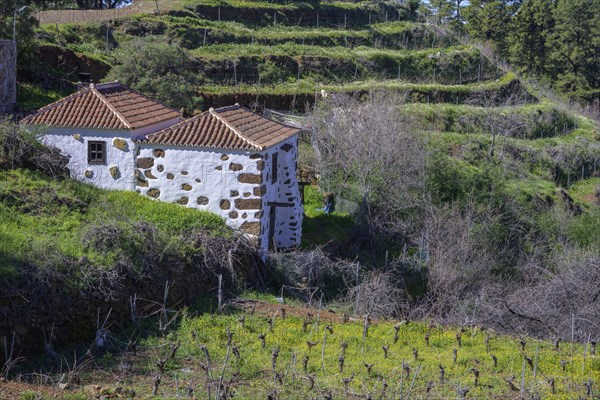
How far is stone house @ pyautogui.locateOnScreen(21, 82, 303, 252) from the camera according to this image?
19.9 m

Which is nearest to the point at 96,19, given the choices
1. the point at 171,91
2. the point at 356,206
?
the point at 171,91

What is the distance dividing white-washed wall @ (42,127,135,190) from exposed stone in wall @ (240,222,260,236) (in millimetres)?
2922

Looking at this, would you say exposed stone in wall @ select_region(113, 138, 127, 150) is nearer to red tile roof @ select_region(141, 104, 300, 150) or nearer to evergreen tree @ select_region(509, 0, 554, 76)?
red tile roof @ select_region(141, 104, 300, 150)

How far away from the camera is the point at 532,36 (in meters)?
59.5

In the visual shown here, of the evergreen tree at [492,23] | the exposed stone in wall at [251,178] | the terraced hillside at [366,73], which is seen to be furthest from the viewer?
the evergreen tree at [492,23]

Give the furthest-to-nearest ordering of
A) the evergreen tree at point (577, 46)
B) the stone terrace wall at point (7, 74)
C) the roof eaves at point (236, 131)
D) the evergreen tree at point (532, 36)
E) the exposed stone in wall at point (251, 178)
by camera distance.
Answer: the evergreen tree at point (532, 36), the evergreen tree at point (577, 46), the stone terrace wall at point (7, 74), the exposed stone in wall at point (251, 178), the roof eaves at point (236, 131)

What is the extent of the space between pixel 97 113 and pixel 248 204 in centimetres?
437

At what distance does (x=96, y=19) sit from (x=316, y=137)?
18.5 meters

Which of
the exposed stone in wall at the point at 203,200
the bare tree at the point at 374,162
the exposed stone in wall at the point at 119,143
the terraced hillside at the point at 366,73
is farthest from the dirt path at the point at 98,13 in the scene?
the exposed stone in wall at the point at 203,200

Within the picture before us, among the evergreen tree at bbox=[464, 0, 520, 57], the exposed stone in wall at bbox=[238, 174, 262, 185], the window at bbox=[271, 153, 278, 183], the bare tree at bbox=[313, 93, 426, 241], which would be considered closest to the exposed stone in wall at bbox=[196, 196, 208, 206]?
Answer: the exposed stone in wall at bbox=[238, 174, 262, 185]

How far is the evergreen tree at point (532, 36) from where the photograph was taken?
5872 cm

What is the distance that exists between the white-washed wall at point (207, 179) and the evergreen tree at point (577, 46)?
42.0m

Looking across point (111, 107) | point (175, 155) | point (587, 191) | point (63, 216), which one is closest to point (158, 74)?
point (111, 107)

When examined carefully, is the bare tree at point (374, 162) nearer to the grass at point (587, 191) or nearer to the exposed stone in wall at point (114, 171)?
the exposed stone in wall at point (114, 171)
